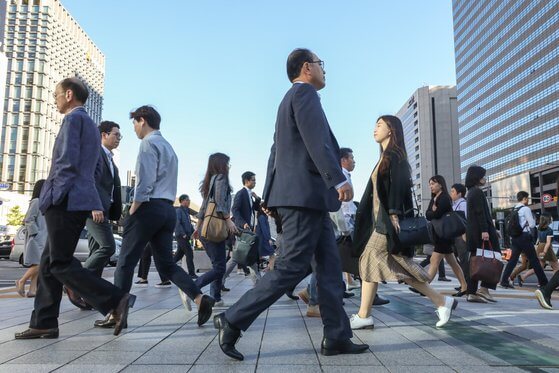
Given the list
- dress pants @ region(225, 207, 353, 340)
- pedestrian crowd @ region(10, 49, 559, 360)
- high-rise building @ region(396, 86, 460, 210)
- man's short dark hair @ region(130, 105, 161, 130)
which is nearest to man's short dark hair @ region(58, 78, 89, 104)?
pedestrian crowd @ region(10, 49, 559, 360)

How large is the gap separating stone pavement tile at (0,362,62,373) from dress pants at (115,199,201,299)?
5.01ft

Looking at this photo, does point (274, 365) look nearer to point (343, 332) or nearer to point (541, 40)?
point (343, 332)

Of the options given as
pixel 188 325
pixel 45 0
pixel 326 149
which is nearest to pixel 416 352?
pixel 326 149

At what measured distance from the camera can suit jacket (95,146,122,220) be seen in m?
4.98

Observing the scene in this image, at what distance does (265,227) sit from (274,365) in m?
6.51

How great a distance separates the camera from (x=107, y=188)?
5133 millimetres

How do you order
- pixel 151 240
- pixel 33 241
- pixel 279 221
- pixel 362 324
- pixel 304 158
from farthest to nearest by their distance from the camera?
pixel 33 241
pixel 279 221
pixel 151 240
pixel 362 324
pixel 304 158

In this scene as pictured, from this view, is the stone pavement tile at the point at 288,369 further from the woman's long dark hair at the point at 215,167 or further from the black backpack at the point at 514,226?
the black backpack at the point at 514,226

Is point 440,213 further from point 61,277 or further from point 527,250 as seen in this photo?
point 61,277

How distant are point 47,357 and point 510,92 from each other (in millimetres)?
91346

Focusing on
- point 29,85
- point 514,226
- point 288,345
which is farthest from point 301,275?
point 29,85

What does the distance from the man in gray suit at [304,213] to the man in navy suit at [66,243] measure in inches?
47.1

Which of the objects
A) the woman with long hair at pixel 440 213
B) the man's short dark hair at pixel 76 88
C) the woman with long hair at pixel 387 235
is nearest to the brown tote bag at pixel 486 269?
the woman with long hair at pixel 440 213

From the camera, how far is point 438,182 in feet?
23.0
